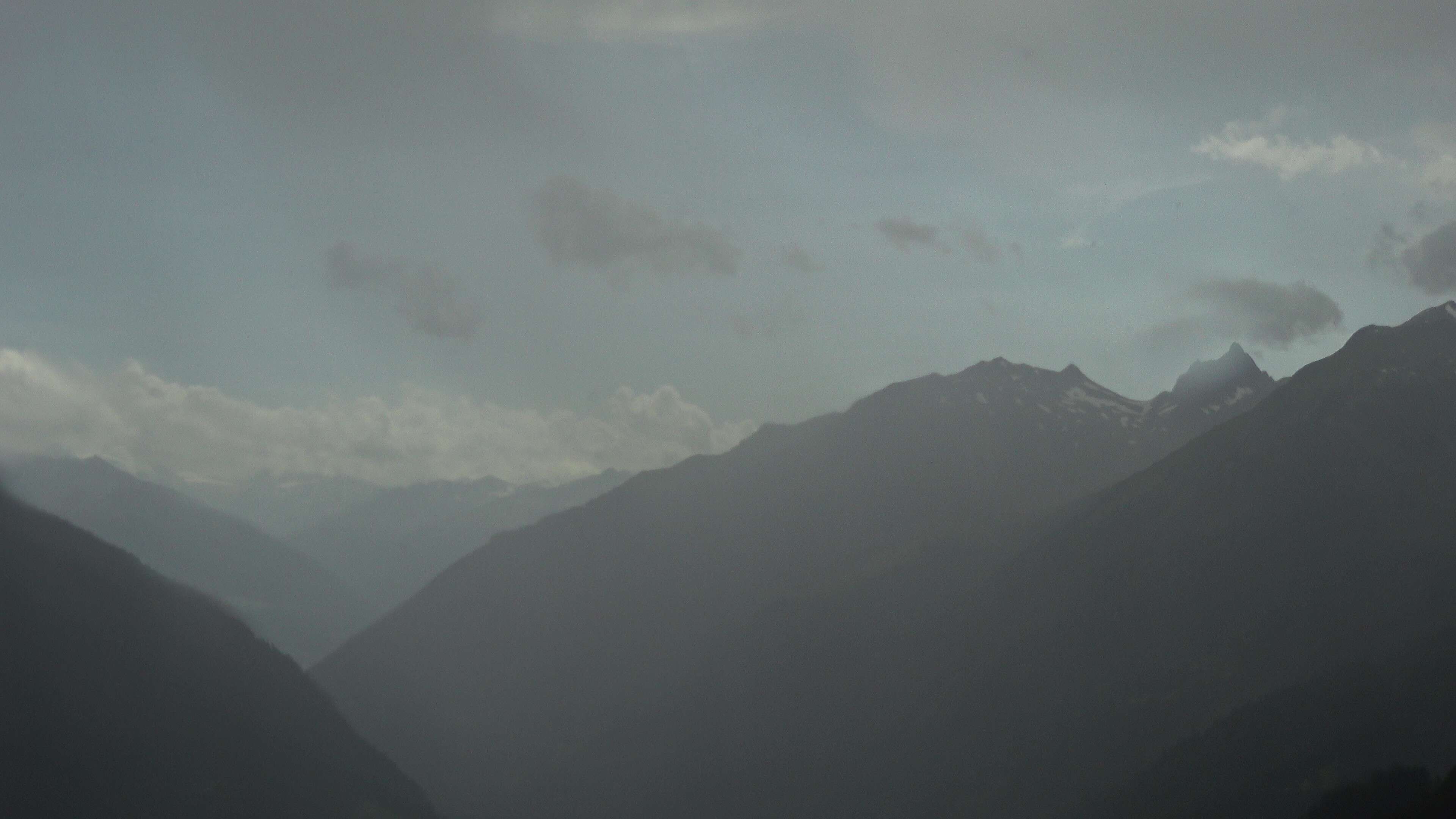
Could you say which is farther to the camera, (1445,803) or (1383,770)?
(1383,770)

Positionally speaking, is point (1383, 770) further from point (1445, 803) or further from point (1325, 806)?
point (1445, 803)

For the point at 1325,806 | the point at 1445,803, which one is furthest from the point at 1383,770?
the point at 1445,803

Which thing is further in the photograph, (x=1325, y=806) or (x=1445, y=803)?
(x=1325, y=806)
